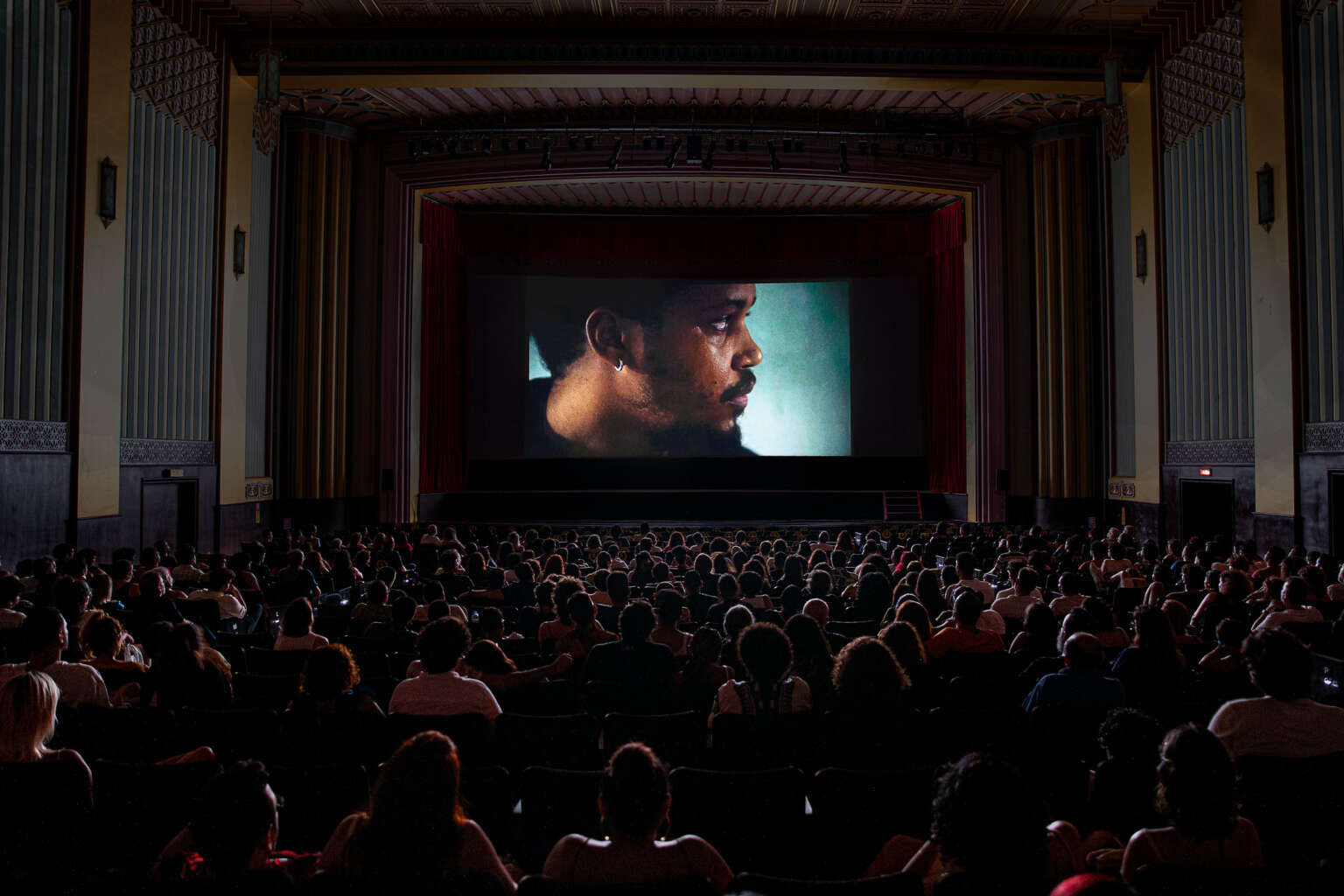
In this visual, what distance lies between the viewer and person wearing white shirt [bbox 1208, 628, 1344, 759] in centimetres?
345

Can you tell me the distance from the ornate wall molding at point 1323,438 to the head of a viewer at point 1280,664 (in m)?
10.3

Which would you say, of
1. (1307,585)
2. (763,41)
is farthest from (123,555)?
(763,41)

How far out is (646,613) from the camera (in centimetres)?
527

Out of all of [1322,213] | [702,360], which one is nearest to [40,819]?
[1322,213]

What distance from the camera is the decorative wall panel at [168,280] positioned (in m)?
13.4

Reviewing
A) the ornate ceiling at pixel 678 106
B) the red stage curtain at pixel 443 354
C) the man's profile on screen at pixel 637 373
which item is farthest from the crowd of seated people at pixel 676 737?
the man's profile on screen at pixel 637 373

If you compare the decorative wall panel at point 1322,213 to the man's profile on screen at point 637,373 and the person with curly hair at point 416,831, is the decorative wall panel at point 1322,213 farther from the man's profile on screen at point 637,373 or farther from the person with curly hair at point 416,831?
the person with curly hair at point 416,831

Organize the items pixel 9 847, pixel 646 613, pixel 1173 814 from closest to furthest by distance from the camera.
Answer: pixel 1173 814 < pixel 9 847 < pixel 646 613

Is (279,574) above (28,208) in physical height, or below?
below

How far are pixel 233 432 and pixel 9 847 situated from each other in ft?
46.3

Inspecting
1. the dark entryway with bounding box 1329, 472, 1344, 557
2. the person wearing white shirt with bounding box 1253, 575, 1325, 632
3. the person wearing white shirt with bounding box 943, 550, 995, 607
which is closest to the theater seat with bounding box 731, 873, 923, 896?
the person wearing white shirt with bounding box 1253, 575, 1325, 632

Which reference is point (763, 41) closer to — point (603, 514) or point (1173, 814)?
point (603, 514)

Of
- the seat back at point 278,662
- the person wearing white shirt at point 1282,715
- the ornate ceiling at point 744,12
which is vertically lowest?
the seat back at point 278,662

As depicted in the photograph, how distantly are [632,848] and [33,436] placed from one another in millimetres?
11663
